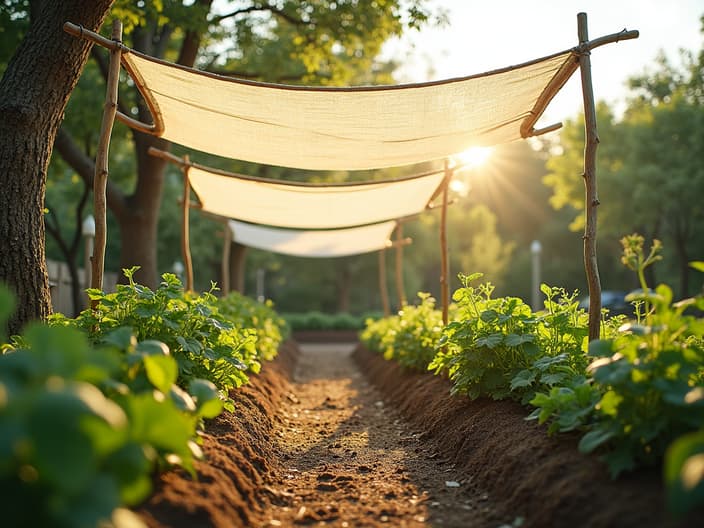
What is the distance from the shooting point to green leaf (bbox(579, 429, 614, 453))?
8.17ft

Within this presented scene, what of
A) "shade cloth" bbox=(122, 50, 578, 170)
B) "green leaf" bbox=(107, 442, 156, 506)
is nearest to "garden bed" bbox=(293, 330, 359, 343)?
"shade cloth" bbox=(122, 50, 578, 170)

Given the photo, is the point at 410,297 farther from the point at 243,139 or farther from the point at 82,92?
the point at 243,139

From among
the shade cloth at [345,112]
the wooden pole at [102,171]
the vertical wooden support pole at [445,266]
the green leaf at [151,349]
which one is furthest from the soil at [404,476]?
the shade cloth at [345,112]

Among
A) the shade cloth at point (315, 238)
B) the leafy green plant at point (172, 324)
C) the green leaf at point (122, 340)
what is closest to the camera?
the green leaf at point (122, 340)

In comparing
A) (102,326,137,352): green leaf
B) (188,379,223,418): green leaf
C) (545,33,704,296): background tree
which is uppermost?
(545,33,704,296): background tree

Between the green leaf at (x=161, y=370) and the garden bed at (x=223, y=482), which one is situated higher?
the green leaf at (x=161, y=370)

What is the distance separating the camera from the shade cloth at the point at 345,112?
4.26m

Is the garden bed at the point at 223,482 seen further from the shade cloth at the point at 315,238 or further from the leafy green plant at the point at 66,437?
the shade cloth at the point at 315,238

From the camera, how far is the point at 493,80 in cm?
426

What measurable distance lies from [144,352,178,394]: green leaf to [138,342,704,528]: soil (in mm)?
399

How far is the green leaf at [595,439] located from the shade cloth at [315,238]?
341 inches

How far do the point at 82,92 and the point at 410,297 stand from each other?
20.7 meters

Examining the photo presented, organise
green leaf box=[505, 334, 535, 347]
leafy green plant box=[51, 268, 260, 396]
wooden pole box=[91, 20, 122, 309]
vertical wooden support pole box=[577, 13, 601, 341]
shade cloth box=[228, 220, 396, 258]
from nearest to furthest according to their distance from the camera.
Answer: leafy green plant box=[51, 268, 260, 396], green leaf box=[505, 334, 535, 347], vertical wooden support pole box=[577, 13, 601, 341], wooden pole box=[91, 20, 122, 309], shade cloth box=[228, 220, 396, 258]

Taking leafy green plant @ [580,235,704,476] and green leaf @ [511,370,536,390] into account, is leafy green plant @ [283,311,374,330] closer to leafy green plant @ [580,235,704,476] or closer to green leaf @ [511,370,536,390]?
green leaf @ [511,370,536,390]
